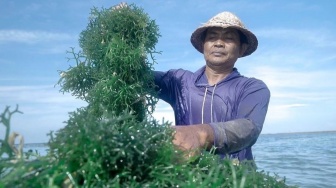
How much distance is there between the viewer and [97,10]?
2.70 metres

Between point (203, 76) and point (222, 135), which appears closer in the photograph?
point (222, 135)

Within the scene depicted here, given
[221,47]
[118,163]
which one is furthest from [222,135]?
[221,47]

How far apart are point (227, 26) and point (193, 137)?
1.87 meters

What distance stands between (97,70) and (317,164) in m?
12.4

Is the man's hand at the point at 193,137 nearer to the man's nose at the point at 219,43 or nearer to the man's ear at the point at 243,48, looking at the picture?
the man's nose at the point at 219,43

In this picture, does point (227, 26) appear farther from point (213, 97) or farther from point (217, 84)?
point (213, 97)

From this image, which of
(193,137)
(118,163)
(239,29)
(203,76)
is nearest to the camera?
(118,163)

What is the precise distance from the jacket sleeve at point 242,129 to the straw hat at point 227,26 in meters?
0.80

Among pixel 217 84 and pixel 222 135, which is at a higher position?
pixel 217 84

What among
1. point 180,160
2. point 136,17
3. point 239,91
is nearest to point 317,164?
point 239,91

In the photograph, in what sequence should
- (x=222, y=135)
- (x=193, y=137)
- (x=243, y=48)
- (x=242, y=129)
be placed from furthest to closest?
(x=243, y=48), (x=242, y=129), (x=222, y=135), (x=193, y=137)

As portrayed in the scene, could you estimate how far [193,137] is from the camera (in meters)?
1.68

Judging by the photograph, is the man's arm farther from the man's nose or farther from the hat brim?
the hat brim

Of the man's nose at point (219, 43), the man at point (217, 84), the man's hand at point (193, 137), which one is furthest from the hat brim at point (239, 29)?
the man's hand at point (193, 137)
